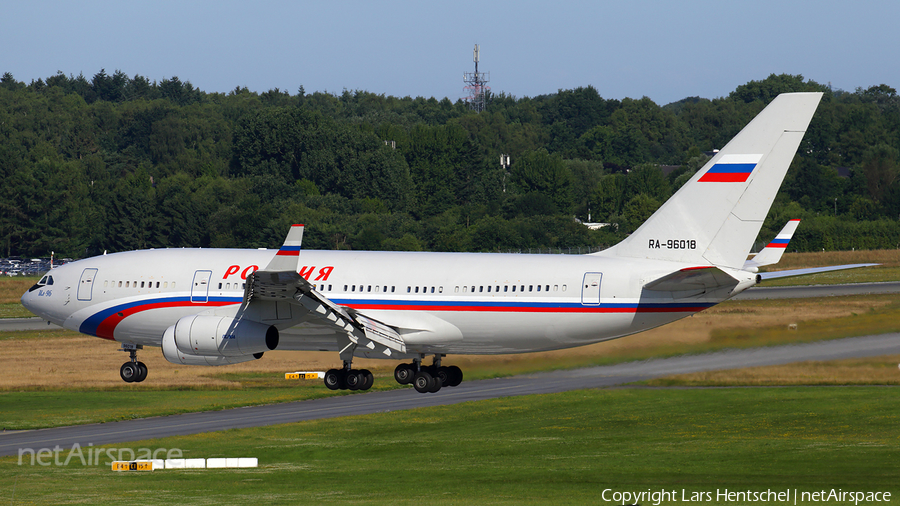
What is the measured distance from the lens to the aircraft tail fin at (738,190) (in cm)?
3916

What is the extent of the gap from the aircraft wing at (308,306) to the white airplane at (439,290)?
0.06 m

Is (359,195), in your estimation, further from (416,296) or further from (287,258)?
(287,258)

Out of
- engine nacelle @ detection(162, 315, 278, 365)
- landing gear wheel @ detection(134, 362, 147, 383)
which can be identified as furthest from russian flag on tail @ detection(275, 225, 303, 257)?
landing gear wheel @ detection(134, 362, 147, 383)

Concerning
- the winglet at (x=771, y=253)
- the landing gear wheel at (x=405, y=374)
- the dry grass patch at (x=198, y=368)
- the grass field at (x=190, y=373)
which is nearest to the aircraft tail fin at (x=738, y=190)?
the winglet at (x=771, y=253)

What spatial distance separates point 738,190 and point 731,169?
810 mm

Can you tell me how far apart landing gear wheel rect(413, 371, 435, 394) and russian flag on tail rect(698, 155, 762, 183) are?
14009 millimetres

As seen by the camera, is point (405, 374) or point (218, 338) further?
point (405, 374)

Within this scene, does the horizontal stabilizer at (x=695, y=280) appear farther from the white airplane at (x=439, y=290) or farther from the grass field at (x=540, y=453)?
the grass field at (x=540, y=453)

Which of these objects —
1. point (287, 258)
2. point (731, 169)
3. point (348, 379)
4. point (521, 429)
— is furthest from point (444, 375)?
point (521, 429)

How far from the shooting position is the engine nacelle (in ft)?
141

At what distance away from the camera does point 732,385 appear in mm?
80062

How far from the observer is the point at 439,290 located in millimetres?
44156

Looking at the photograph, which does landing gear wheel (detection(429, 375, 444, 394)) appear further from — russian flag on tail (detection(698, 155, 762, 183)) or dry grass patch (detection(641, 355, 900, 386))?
dry grass patch (detection(641, 355, 900, 386))

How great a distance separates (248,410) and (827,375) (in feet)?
126
